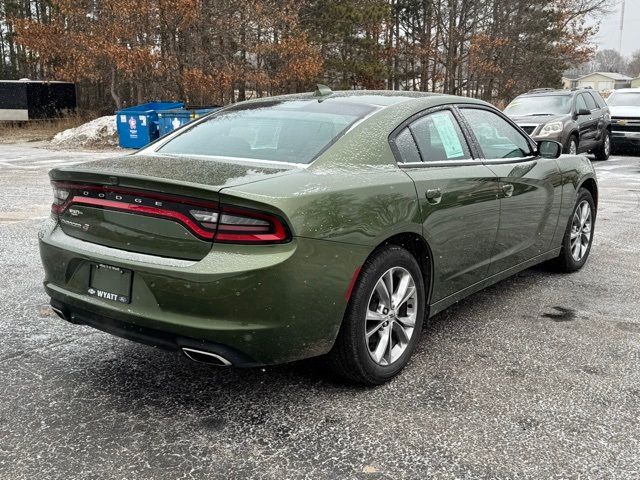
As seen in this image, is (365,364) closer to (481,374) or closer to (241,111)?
(481,374)

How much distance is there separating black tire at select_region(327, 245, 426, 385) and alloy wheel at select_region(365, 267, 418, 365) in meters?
0.05

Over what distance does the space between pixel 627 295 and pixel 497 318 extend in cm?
127

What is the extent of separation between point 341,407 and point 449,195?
54.0 inches

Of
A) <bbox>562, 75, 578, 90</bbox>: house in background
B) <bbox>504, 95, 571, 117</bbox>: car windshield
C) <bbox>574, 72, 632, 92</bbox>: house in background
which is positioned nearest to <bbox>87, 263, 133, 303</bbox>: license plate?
<bbox>504, 95, 571, 117</bbox>: car windshield

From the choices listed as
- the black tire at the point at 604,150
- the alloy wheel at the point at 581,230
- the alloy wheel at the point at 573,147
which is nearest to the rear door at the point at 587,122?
the alloy wheel at the point at 573,147

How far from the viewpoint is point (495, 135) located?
14.8 feet

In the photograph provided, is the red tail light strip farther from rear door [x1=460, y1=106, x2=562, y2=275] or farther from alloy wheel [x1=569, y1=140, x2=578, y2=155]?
alloy wheel [x1=569, y1=140, x2=578, y2=155]

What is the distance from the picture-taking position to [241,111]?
408 cm

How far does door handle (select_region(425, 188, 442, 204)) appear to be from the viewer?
348 centimetres

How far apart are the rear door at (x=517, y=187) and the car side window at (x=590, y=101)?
426 inches

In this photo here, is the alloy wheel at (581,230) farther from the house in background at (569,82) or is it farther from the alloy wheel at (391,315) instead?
the house in background at (569,82)

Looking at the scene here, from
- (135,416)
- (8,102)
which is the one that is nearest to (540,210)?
(135,416)

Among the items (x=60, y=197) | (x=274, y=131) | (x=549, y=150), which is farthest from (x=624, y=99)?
(x=60, y=197)

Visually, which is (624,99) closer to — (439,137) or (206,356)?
(439,137)
